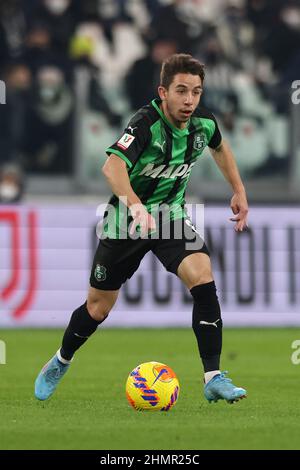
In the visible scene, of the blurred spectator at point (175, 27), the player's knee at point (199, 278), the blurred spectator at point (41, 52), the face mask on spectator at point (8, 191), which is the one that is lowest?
the player's knee at point (199, 278)

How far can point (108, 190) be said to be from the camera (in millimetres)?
Answer: 14992

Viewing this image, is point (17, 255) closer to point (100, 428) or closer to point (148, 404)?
point (148, 404)

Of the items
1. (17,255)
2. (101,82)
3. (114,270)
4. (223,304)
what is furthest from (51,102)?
(114,270)

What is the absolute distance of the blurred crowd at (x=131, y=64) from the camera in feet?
48.5

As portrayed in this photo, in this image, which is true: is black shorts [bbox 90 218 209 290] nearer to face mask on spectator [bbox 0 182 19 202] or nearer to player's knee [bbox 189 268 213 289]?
player's knee [bbox 189 268 213 289]

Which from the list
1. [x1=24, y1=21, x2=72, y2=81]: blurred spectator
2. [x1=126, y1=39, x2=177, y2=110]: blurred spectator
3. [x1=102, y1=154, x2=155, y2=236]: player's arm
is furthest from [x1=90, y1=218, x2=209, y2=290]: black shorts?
[x1=24, y1=21, x2=72, y2=81]: blurred spectator

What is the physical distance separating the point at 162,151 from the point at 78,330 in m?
1.37

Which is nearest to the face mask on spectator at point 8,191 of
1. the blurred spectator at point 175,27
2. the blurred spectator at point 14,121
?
the blurred spectator at point 14,121

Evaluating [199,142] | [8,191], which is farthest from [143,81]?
[199,142]

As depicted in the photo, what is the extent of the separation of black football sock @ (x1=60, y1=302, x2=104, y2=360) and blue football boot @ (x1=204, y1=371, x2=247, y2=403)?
1.00 meters

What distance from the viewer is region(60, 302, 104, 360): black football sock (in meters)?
8.15

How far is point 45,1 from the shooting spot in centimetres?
1628

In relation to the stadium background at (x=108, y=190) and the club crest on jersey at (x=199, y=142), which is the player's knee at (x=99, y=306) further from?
the stadium background at (x=108, y=190)
